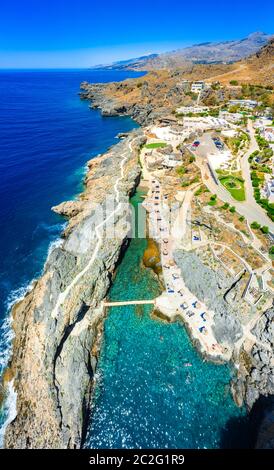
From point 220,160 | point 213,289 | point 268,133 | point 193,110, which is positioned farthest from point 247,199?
point 193,110

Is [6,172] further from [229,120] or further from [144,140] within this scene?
[229,120]

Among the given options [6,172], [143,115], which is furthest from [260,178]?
[143,115]

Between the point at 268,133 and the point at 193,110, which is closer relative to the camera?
the point at 268,133

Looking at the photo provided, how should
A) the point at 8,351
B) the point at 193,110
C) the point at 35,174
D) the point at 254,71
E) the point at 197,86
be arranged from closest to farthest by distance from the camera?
the point at 8,351 → the point at 35,174 → the point at 193,110 → the point at 197,86 → the point at 254,71

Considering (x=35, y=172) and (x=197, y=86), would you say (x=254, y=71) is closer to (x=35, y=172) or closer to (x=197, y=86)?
(x=197, y=86)

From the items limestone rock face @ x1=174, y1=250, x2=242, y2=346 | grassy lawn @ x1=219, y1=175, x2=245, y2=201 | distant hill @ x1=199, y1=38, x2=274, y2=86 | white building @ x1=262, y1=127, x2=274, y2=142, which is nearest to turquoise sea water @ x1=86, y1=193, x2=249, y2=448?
limestone rock face @ x1=174, y1=250, x2=242, y2=346

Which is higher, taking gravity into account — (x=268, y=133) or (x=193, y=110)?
(x=193, y=110)
